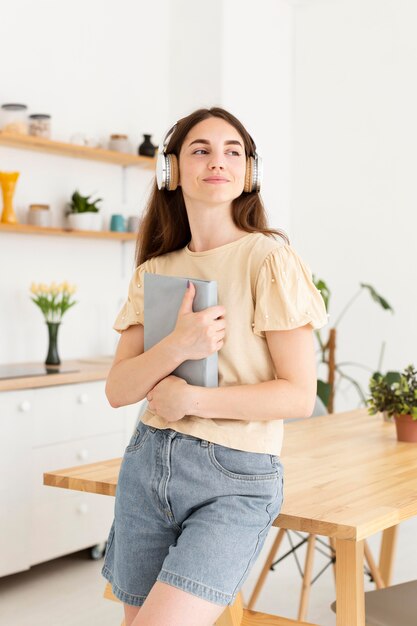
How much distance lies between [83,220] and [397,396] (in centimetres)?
216

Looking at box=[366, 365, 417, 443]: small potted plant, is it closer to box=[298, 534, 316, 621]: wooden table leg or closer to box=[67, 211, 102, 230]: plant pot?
box=[298, 534, 316, 621]: wooden table leg

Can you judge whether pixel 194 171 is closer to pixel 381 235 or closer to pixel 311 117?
pixel 381 235

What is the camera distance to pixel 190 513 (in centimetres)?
150

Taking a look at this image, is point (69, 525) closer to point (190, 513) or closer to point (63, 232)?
point (63, 232)

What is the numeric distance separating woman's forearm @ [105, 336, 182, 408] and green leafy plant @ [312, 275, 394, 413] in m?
2.72

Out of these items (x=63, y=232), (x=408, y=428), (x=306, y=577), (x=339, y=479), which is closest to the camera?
(x=339, y=479)

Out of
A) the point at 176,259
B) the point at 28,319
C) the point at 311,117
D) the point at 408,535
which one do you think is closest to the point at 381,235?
the point at 311,117

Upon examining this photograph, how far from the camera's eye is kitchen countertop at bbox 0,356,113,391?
3.42 metres

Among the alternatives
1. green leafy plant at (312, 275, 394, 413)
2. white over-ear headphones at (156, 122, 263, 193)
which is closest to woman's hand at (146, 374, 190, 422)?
white over-ear headphones at (156, 122, 263, 193)

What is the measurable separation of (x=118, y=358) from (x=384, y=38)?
3979 millimetres

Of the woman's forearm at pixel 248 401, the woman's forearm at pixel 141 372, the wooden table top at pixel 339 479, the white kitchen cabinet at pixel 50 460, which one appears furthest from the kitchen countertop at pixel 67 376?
the woman's forearm at pixel 248 401

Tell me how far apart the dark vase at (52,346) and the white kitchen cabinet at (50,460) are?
1.07 ft

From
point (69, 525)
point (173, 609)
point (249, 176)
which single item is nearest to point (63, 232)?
point (69, 525)

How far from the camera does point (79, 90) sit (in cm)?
449
